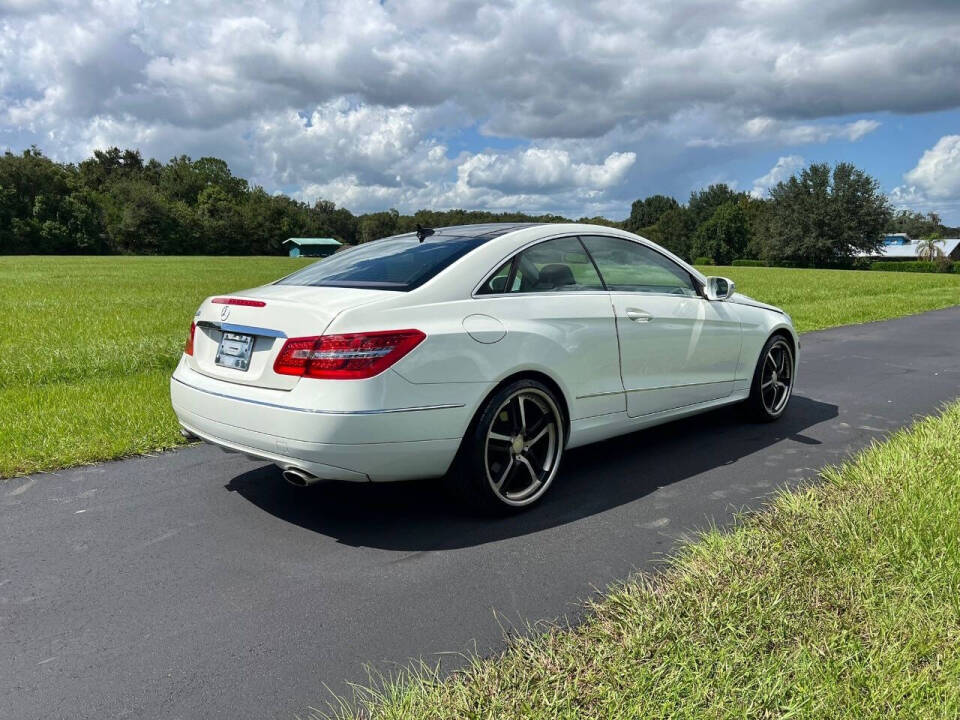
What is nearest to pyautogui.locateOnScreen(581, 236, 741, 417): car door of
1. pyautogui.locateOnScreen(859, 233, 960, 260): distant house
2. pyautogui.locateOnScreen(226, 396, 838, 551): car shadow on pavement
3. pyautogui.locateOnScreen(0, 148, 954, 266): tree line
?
pyautogui.locateOnScreen(226, 396, 838, 551): car shadow on pavement

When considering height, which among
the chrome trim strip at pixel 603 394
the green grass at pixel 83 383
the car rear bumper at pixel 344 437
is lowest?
the green grass at pixel 83 383

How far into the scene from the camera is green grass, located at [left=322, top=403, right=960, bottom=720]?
216 centimetres

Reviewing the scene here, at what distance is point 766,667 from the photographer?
7.59ft

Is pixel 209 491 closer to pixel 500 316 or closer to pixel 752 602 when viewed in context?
pixel 500 316

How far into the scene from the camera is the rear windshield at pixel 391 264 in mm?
3854

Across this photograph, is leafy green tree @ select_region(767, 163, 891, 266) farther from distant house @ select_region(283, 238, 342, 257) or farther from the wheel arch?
the wheel arch

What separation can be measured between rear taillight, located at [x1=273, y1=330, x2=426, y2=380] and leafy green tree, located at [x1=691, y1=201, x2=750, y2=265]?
114 m

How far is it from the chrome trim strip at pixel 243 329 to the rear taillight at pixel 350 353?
19cm

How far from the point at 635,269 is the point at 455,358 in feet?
5.98

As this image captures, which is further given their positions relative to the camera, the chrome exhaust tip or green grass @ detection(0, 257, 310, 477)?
green grass @ detection(0, 257, 310, 477)

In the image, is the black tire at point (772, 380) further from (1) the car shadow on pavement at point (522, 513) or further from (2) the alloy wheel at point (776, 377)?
(1) the car shadow on pavement at point (522, 513)

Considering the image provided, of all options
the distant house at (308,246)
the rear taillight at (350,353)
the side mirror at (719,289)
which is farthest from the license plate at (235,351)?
the distant house at (308,246)

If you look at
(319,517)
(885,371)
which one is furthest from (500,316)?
(885,371)

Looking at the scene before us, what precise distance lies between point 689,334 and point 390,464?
2.49 meters
